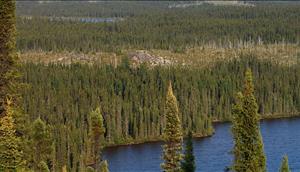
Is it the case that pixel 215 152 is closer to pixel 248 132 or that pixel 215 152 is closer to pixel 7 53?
pixel 248 132

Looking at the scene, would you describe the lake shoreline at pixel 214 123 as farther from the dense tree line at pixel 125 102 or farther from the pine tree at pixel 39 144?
the pine tree at pixel 39 144

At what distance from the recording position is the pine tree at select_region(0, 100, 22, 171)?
42.1 m

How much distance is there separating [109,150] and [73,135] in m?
17.2

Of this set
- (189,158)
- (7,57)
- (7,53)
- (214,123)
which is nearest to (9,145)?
(7,57)

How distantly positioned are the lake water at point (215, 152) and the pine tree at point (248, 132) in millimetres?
66558

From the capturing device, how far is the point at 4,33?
43.1 m

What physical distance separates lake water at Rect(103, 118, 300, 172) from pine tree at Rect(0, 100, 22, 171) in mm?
77283

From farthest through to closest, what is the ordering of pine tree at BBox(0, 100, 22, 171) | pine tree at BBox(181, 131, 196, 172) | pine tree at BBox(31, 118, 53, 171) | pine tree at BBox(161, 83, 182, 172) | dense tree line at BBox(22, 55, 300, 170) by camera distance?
dense tree line at BBox(22, 55, 300, 170)
pine tree at BBox(31, 118, 53, 171)
pine tree at BBox(161, 83, 182, 172)
pine tree at BBox(181, 131, 196, 172)
pine tree at BBox(0, 100, 22, 171)

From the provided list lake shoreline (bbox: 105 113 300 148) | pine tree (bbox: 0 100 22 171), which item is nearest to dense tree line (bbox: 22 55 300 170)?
lake shoreline (bbox: 105 113 300 148)

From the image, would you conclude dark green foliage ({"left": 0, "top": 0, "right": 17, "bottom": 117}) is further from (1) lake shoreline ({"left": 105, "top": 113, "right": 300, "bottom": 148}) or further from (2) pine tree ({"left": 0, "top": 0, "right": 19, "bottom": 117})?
(1) lake shoreline ({"left": 105, "top": 113, "right": 300, "bottom": 148})

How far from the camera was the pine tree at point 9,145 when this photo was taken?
4212cm

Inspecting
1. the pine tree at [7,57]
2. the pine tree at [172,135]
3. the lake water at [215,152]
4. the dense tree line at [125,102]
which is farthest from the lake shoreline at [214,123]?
the pine tree at [7,57]

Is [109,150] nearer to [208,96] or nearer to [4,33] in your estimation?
[208,96]

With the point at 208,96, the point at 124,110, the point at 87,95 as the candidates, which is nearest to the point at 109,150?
the point at 124,110
